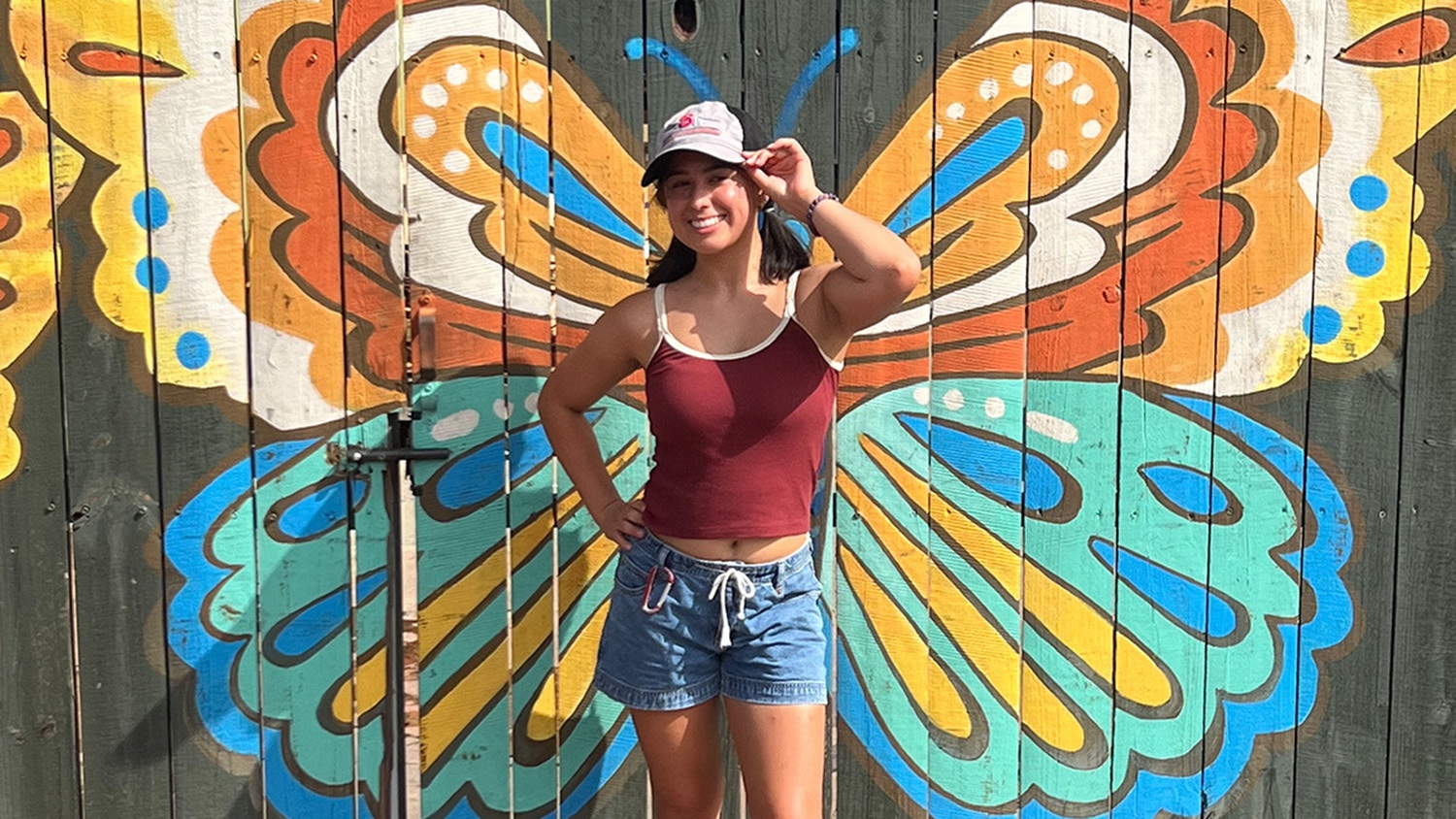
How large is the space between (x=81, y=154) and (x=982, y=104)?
178 cm

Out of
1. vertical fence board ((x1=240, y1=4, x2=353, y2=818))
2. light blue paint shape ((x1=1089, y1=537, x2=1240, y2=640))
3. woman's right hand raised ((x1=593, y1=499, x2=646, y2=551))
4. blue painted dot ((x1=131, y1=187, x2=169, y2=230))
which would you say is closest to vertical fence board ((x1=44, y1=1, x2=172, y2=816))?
blue painted dot ((x1=131, y1=187, x2=169, y2=230))

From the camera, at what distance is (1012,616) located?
2.95m

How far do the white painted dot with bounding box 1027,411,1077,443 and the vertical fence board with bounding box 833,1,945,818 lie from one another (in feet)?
0.76

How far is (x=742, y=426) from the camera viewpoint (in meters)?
2.35

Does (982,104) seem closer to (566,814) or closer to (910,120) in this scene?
(910,120)

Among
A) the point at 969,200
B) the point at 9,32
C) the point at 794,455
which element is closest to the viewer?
the point at 794,455

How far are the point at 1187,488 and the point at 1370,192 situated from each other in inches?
28.0

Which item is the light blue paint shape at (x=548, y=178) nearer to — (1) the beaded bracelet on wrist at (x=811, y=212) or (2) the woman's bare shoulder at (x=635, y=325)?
(2) the woman's bare shoulder at (x=635, y=325)

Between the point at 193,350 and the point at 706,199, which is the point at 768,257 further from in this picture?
the point at 193,350

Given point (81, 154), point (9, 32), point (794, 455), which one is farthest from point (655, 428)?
point (9, 32)

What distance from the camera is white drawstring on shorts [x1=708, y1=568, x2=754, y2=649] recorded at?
2.35 m

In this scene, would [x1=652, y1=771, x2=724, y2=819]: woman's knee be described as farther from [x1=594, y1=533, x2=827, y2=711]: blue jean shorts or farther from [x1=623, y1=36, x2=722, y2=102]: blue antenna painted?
[x1=623, y1=36, x2=722, y2=102]: blue antenna painted

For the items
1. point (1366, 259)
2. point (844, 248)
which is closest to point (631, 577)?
point (844, 248)

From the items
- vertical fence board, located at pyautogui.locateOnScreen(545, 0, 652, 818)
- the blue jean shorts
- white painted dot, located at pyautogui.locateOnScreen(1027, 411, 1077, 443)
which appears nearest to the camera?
the blue jean shorts
